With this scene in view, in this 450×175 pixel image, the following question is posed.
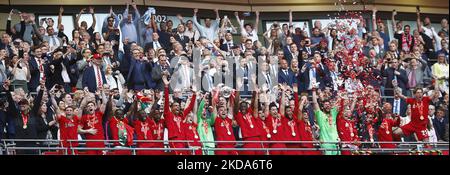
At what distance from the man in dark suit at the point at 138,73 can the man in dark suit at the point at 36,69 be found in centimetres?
119

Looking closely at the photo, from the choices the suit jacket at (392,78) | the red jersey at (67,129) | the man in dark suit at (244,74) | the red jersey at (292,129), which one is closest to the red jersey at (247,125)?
the red jersey at (292,129)

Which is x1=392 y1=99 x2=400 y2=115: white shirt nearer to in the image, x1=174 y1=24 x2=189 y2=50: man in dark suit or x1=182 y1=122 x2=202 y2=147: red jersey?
x1=174 y1=24 x2=189 y2=50: man in dark suit

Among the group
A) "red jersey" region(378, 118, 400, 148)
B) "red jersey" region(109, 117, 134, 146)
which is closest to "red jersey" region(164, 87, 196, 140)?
"red jersey" region(109, 117, 134, 146)

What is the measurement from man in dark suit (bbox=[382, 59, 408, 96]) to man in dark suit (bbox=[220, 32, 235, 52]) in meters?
2.35

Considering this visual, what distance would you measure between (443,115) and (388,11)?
266 cm

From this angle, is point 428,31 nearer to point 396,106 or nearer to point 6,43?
point 396,106

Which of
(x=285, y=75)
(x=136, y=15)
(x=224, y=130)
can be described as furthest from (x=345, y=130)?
(x=136, y=15)

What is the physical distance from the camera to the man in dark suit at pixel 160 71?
17.3m

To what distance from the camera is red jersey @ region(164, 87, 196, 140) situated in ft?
52.7

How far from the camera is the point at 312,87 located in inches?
703

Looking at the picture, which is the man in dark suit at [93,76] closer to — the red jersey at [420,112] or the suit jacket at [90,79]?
the suit jacket at [90,79]

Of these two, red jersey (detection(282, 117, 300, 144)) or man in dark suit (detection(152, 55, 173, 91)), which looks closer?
red jersey (detection(282, 117, 300, 144))

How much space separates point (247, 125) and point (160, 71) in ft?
5.18

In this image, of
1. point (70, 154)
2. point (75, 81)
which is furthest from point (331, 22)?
point (70, 154)
